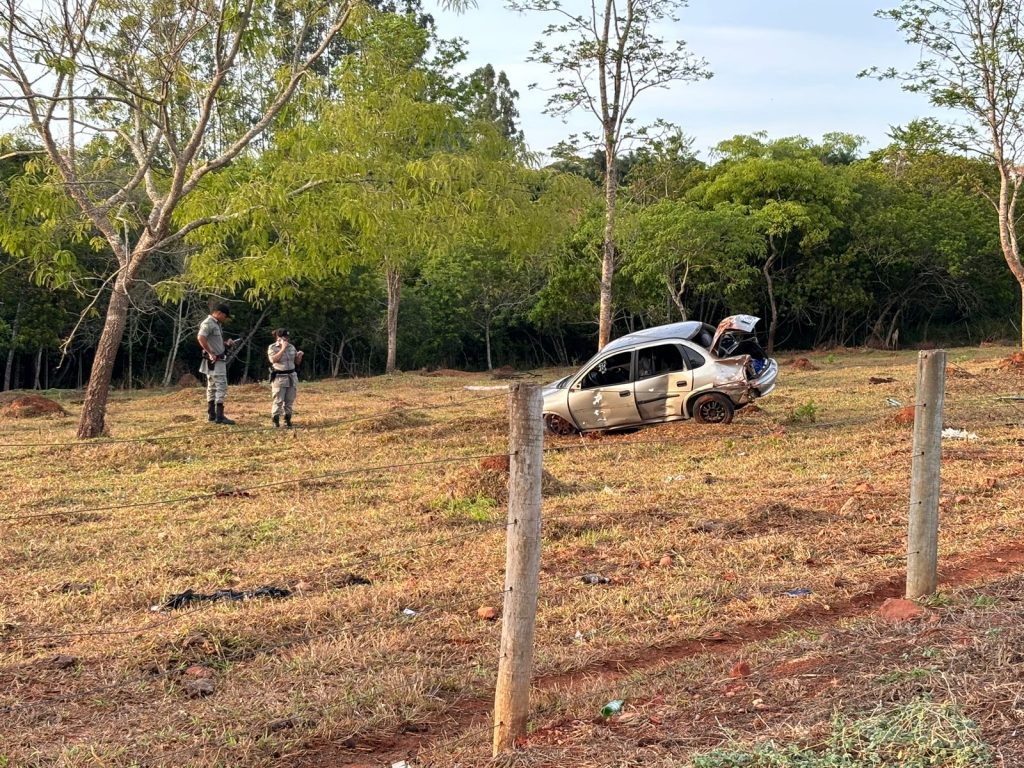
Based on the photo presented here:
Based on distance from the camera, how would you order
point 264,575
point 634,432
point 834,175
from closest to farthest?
point 264,575 → point 634,432 → point 834,175

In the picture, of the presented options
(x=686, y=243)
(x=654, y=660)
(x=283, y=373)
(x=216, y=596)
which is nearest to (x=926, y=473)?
(x=654, y=660)

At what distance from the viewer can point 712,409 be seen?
13328 mm

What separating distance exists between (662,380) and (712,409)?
780 millimetres

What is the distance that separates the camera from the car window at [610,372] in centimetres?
1345

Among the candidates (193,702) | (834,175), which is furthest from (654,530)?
(834,175)

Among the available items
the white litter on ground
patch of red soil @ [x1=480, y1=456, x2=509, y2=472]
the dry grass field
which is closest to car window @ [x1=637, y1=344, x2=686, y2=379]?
the dry grass field

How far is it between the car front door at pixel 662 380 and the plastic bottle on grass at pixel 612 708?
942 centimetres

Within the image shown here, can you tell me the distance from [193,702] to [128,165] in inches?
615

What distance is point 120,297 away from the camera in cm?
1458

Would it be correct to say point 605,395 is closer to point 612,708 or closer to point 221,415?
point 221,415

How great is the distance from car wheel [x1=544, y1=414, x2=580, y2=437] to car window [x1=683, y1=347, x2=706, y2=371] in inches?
73.2

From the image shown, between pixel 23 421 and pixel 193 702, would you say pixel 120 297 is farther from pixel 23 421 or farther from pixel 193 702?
pixel 193 702

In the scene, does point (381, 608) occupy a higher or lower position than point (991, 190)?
lower

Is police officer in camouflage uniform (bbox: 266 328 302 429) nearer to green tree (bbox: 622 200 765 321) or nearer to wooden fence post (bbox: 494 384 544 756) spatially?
wooden fence post (bbox: 494 384 544 756)
